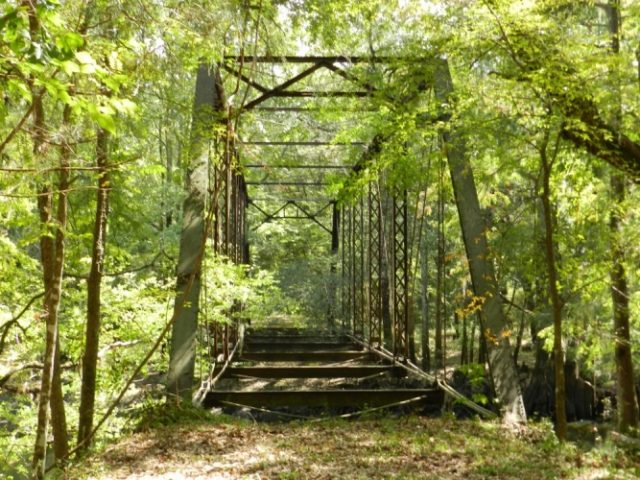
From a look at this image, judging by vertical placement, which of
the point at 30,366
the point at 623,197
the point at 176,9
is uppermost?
the point at 176,9

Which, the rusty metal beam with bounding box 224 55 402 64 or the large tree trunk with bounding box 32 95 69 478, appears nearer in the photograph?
the large tree trunk with bounding box 32 95 69 478

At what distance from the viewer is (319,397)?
7.27m

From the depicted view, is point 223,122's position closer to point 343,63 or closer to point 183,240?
point 183,240

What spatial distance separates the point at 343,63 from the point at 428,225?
14487mm

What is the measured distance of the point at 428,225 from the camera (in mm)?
22719

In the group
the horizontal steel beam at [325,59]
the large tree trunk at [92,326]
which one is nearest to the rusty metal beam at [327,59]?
the horizontal steel beam at [325,59]

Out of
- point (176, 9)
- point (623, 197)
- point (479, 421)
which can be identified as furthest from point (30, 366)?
point (623, 197)

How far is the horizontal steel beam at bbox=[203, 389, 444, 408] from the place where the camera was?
7.20 metres

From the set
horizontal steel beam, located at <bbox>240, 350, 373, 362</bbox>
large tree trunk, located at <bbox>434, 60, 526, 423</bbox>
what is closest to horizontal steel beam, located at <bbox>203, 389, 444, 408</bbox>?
large tree trunk, located at <bbox>434, 60, 526, 423</bbox>

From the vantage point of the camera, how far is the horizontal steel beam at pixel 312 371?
8.85 meters

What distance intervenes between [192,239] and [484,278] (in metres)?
3.57

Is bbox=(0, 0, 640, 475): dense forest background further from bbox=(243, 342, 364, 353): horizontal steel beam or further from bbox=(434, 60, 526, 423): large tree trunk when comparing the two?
bbox=(243, 342, 364, 353): horizontal steel beam

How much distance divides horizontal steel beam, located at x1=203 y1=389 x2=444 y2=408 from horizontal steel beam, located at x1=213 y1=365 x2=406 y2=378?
4.62 feet

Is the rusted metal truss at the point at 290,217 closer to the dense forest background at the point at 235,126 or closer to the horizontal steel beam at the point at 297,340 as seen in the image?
the horizontal steel beam at the point at 297,340
